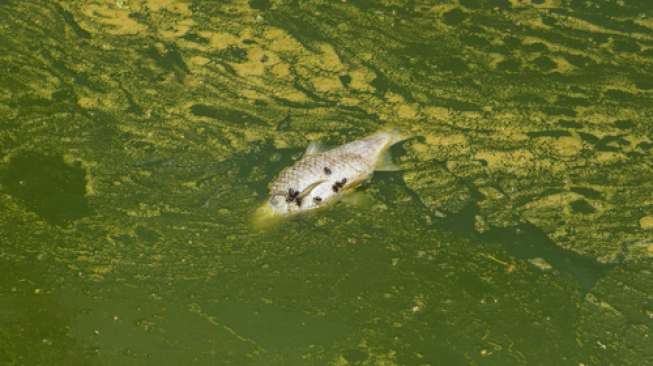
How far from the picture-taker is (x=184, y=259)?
2963 mm

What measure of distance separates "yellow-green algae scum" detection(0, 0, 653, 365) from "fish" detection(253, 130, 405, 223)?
0.21ft

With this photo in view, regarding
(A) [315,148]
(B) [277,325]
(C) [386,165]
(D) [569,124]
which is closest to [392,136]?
(C) [386,165]

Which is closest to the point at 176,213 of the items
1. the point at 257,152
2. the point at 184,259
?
the point at 184,259

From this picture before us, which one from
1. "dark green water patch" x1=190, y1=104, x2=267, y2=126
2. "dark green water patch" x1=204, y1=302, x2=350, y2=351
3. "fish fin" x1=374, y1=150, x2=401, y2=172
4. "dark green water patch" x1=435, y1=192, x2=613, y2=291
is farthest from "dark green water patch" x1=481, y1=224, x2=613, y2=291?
"dark green water patch" x1=190, y1=104, x2=267, y2=126

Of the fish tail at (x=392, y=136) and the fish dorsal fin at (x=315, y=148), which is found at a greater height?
the fish tail at (x=392, y=136)

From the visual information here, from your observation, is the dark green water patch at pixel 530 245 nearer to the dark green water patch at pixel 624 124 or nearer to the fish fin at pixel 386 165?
the fish fin at pixel 386 165

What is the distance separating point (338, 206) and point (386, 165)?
11.6 inches

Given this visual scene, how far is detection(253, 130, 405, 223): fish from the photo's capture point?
3053mm

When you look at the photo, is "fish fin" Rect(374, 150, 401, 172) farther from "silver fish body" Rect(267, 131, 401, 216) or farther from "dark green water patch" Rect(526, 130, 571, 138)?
"dark green water patch" Rect(526, 130, 571, 138)

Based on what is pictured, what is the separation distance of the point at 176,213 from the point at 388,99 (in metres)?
1.13

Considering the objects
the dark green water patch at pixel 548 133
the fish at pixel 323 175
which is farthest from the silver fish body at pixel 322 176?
the dark green water patch at pixel 548 133

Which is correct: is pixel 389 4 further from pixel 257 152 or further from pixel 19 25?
pixel 19 25

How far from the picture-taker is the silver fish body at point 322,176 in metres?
3.05

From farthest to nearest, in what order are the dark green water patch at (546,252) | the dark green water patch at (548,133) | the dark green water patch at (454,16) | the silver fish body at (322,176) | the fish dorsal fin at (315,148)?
the dark green water patch at (454,16)
the dark green water patch at (548,133)
the fish dorsal fin at (315,148)
the silver fish body at (322,176)
the dark green water patch at (546,252)
